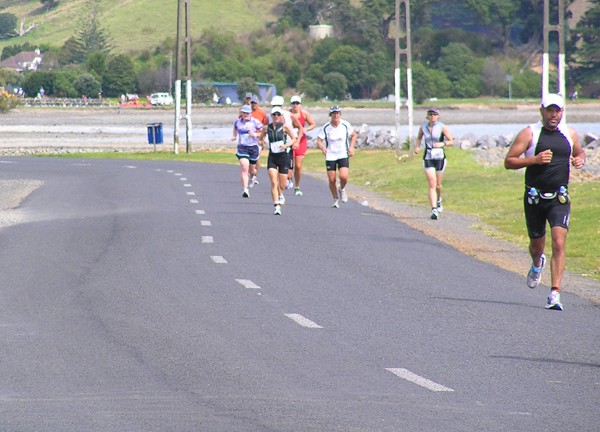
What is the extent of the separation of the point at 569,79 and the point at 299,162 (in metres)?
121

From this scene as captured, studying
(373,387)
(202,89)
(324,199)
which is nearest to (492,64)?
(202,89)

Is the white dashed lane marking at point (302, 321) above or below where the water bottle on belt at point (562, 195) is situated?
below

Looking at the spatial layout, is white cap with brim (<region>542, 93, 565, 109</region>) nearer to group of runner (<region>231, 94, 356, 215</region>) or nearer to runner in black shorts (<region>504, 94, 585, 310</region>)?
runner in black shorts (<region>504, 94, 585, 310</region>)

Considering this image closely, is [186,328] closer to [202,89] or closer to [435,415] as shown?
[435,415]

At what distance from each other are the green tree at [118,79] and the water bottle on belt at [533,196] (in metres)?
145

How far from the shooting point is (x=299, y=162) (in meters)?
29.5

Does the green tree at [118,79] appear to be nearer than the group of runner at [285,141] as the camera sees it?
No

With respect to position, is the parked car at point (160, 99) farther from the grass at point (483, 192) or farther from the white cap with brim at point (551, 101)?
the white cap with brim at point (551, 101)

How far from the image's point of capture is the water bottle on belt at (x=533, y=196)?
1391cm

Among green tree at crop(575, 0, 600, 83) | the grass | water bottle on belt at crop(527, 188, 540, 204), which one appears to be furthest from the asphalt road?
green tree at crop(575, 0, 600, 83)

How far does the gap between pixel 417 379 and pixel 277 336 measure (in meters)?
2.13

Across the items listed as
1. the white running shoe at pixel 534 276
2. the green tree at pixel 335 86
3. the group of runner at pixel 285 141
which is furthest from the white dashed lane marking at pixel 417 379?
the green tree at pixel 335 86

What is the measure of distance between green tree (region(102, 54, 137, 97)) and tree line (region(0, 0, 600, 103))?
0.11 metres

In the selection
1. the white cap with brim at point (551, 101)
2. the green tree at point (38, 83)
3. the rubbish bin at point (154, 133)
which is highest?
the white cap with brim at point (551, 101)
